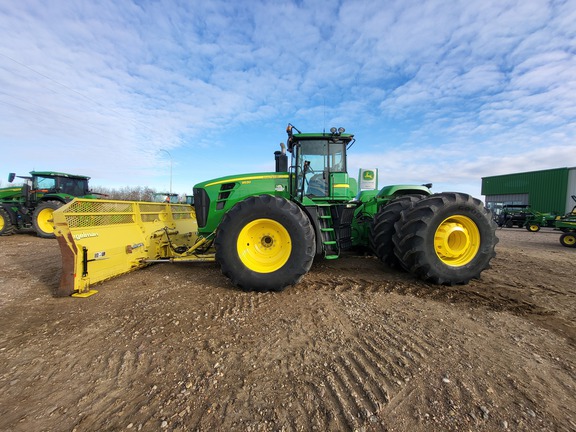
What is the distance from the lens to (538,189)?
2891cm

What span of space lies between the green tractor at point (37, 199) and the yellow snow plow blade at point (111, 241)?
7209mm

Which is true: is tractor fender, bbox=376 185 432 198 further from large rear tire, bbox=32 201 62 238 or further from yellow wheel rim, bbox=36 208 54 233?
yellow wheel rim, bbox=36 208 54 233

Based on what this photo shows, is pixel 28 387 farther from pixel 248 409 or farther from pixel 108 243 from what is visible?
pixel 108 243

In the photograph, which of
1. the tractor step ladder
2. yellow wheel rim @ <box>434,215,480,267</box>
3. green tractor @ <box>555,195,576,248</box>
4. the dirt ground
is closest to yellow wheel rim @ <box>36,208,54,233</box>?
the dirt ground

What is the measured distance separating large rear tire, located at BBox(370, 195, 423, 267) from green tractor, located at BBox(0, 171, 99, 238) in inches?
432

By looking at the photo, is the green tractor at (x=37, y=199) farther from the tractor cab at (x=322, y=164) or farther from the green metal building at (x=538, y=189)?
the green metal building at (x=538, y=189)

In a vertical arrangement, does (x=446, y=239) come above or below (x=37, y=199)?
below

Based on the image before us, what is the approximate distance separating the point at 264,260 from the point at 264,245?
24 centimetres

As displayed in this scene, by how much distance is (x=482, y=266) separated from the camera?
4.21m

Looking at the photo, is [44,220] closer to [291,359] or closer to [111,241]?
[111,241]

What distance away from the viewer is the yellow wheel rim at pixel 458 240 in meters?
4.27

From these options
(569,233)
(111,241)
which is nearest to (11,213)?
(111,241)

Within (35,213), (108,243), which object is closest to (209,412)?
(108,243)

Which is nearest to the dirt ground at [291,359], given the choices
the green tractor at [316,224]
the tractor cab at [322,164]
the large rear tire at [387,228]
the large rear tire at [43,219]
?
the green tractor at [316,224]
